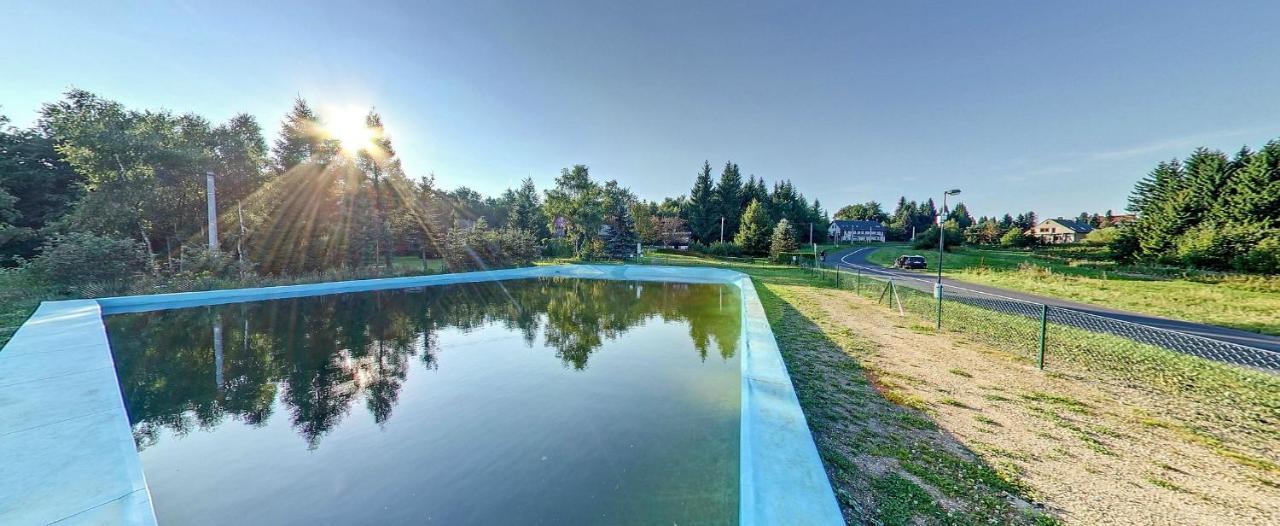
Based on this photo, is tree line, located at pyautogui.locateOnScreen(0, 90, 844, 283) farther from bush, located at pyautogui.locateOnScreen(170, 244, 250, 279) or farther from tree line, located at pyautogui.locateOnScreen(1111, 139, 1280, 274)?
tree line, located at pyautogui.locateOnScreen(1111, 139, 1280, 274)

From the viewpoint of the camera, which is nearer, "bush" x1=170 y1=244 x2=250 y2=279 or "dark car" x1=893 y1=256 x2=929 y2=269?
"bush" x1=170 y1=244 x2=250 y2=279

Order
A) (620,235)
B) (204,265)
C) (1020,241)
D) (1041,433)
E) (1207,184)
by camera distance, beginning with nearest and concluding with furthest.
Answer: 1. (1041,433)
2. (204,265)
3. (1207,184)
4. (620,235)
5. (1020,241)

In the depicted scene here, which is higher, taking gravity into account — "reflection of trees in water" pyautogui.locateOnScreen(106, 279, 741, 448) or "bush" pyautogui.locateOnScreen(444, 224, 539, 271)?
"bush" pyautogui.locateOnScreen(444, 224, 539, 271)

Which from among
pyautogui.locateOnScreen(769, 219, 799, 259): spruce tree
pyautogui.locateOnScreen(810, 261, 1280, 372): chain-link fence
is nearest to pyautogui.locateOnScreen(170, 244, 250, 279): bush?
pyautogui.locateOnScreen(810, 261, 1280, 372): chain-link fence

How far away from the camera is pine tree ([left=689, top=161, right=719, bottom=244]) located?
38.1 meters

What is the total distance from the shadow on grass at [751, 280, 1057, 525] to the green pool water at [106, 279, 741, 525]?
974 millimetres

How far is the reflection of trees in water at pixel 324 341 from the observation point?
504 cm

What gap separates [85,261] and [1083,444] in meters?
23.2

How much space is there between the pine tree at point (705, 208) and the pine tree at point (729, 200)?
0.86m

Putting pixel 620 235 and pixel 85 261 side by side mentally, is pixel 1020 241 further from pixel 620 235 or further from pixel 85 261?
pixel 85 261

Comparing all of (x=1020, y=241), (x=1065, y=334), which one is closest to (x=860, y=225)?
(x=1020, y=241)

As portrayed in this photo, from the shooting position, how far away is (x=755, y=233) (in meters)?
31.3

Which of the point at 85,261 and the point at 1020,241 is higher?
the point at 1020,241

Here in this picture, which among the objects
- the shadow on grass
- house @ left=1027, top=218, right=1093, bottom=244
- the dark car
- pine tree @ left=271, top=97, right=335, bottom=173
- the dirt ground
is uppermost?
pine tree @ left=271, top=97, right=335, bottom=173
